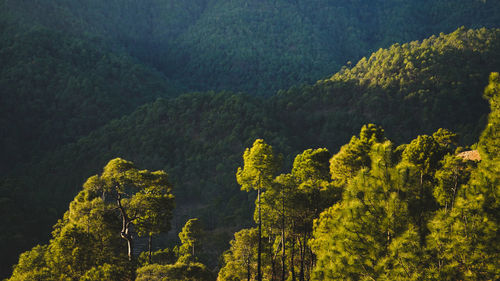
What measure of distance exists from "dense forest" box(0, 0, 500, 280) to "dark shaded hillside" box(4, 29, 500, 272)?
444 millimetres

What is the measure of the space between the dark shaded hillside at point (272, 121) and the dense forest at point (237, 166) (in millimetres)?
444

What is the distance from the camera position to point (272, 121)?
117688 millimetres

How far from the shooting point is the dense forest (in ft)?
49.9

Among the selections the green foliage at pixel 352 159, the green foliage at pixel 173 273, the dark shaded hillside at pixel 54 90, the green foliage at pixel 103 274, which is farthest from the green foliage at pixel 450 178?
the dark shaded hillside at pixel 54 90

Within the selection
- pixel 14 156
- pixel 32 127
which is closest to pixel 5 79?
pixel 32 127

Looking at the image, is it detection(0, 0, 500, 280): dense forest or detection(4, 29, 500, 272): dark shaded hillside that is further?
detection(4, 29, 500, 272): dark shaded hillside

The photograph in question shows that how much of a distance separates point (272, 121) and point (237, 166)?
21211 millimetres

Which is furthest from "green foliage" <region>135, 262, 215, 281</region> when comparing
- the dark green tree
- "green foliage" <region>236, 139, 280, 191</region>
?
"green foliage" <region>236, 139, 280, 191</region>

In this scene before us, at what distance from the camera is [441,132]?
133 ft

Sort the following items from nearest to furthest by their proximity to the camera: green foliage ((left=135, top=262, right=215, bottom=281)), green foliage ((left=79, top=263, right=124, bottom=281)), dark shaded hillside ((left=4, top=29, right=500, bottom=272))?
green foliage ((left=79, top=263, right=124, bottom=281)) < green foliage ((left=135, top=262, right=215, bottom=281)) < dark shaded hillside ((left=4, top=29, right=500, bottom=272))

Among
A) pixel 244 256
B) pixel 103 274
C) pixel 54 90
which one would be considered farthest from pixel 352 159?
pixel 54 90

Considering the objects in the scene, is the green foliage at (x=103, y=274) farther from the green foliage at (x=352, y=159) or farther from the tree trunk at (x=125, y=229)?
the green foliage at (x=352, y=159)

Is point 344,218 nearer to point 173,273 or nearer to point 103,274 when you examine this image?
point 173,273

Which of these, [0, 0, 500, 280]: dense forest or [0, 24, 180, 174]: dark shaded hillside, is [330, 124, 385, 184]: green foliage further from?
[0, 24, 180, 174]: dark shaded hillside
